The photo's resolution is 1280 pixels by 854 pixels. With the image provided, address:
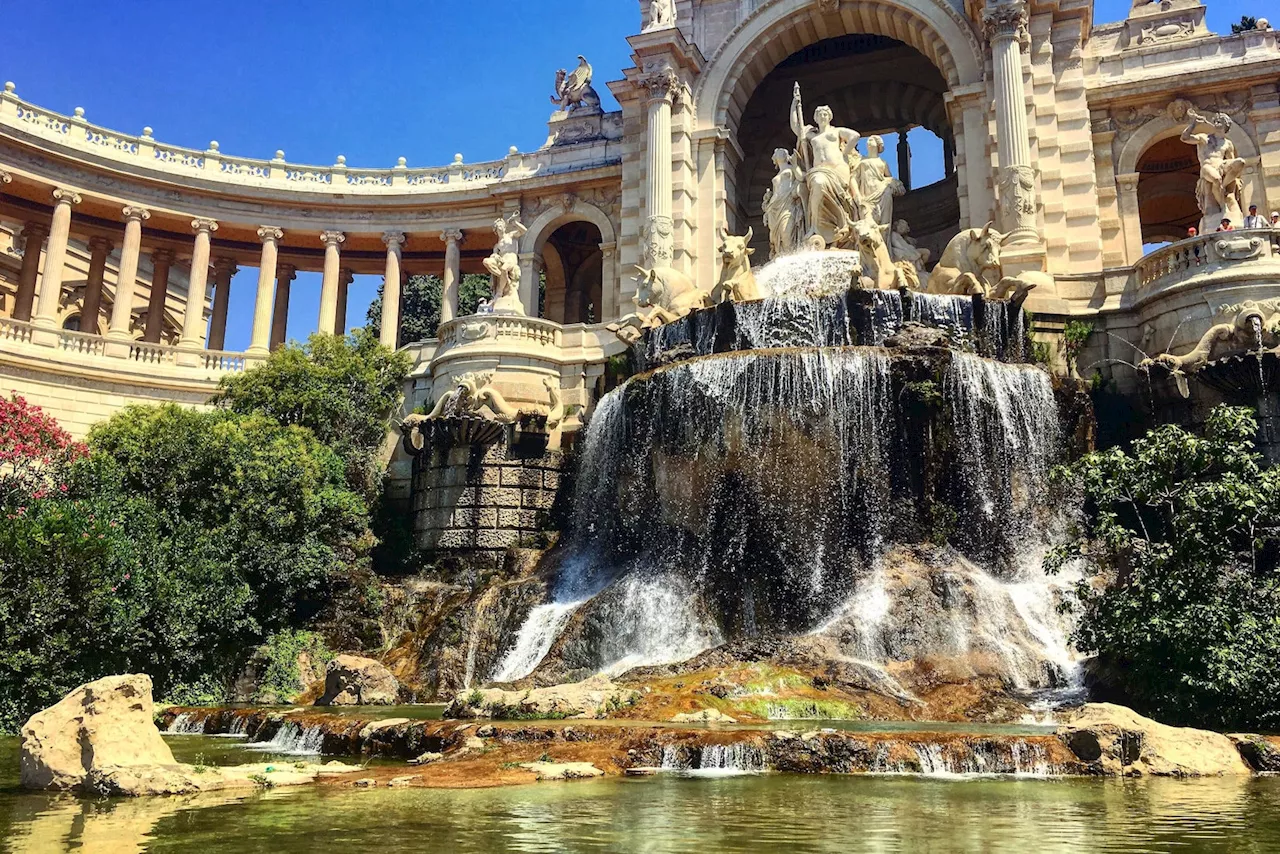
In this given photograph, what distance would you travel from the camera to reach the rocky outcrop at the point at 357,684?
1891 cm

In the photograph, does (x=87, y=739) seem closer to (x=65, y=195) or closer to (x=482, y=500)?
(x=482, y=500)

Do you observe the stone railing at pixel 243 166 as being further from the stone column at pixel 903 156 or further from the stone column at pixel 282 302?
the stone column at pixel 903 156

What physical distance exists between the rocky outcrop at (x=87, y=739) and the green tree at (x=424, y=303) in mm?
45364

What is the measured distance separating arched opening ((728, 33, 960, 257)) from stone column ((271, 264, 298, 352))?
19803 millimetres

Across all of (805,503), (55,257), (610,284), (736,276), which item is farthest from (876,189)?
(55,257)

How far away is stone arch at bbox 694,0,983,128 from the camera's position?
35.5 metres

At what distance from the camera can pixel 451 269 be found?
43.0 metres

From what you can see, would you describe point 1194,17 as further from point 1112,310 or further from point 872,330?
point 872,330

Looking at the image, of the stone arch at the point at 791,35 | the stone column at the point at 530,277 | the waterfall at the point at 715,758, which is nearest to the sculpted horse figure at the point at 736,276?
the stone arch at the point at 791,35

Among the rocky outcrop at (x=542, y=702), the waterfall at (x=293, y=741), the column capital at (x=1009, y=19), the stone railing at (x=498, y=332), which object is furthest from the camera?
the column capital at (x=1009, y=19)

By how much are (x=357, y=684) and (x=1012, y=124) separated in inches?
967

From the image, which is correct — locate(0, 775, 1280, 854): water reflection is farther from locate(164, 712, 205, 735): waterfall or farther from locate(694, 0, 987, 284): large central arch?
locate(694, 0, 987, 284): large central arch

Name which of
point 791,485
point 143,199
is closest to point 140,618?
point 791,485

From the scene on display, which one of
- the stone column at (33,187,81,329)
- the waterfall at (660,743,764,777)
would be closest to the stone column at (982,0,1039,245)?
the waterfall at (660,743,764,777)
